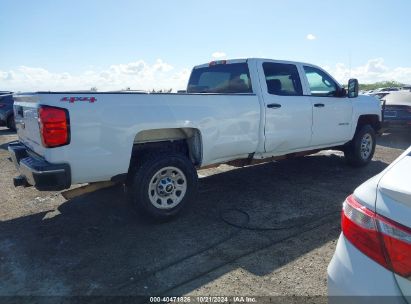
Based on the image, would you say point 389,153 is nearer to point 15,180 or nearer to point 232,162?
point 232,162

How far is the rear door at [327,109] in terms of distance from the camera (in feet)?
19.6

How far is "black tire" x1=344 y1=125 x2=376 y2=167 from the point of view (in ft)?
22.7

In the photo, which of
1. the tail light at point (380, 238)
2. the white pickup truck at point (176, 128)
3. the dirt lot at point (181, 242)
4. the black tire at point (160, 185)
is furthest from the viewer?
the black tire at point (160, 185)

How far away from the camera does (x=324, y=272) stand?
127 inches

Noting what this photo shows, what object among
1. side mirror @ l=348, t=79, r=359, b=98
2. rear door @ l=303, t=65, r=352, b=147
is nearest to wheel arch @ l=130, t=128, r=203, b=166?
rear door @ l=303, t=65, r=352, b=147

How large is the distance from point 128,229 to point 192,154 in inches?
48.9

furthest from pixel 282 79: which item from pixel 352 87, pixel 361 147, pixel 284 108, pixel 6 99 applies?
pixel 6 99

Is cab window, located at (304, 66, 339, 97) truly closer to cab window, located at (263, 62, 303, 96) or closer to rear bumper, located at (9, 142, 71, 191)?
cab window, located at (263, 62, 303, 96)

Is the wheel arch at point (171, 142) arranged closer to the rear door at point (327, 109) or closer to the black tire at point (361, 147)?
the rear door at point (327, 109)

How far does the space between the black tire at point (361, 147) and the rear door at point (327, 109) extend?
343 mm

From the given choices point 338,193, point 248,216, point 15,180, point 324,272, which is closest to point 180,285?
point 324,272

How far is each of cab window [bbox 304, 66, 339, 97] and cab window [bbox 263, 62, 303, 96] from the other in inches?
12.1

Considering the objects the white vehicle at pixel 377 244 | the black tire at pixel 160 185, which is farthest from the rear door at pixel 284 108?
the white vehicle at pixel 377 244

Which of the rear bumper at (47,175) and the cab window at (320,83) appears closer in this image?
the rear bumper at (47,175)
